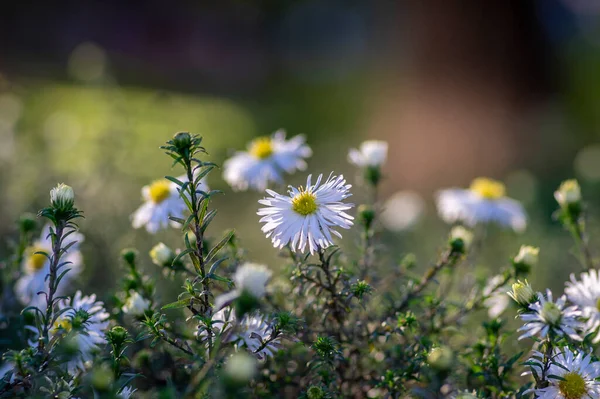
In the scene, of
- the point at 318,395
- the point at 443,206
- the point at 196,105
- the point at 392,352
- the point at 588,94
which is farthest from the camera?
the point at 196,105

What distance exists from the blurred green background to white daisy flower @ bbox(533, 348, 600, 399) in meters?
0.65

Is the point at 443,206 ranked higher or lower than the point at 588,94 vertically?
lower

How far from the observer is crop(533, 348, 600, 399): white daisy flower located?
3.42 ft

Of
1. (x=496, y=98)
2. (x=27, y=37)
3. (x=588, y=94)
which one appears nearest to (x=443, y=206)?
(x=496, y=98)

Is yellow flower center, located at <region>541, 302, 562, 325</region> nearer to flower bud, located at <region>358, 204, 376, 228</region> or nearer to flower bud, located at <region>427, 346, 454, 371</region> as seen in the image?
flower bud, located at <region>427, 346, 454, 371</region>

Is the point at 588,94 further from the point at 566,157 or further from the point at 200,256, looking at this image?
the point at 200,256

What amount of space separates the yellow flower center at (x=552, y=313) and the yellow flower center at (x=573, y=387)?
0.38 feet

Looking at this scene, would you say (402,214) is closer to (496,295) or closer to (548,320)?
(496,295)

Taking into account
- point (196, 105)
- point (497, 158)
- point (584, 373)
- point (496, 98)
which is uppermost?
point (196, 105)

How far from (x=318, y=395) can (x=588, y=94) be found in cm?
646

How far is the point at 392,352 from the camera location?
4.16ft

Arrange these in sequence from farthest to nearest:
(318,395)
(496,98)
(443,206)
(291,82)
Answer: (291,82), (496,98), (443,206), (318,395)

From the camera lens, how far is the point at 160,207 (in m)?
1.52

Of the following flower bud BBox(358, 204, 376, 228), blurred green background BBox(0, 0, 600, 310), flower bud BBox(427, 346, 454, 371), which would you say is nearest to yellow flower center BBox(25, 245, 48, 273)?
blurred green background BBox(0, 0, 600, 310)
